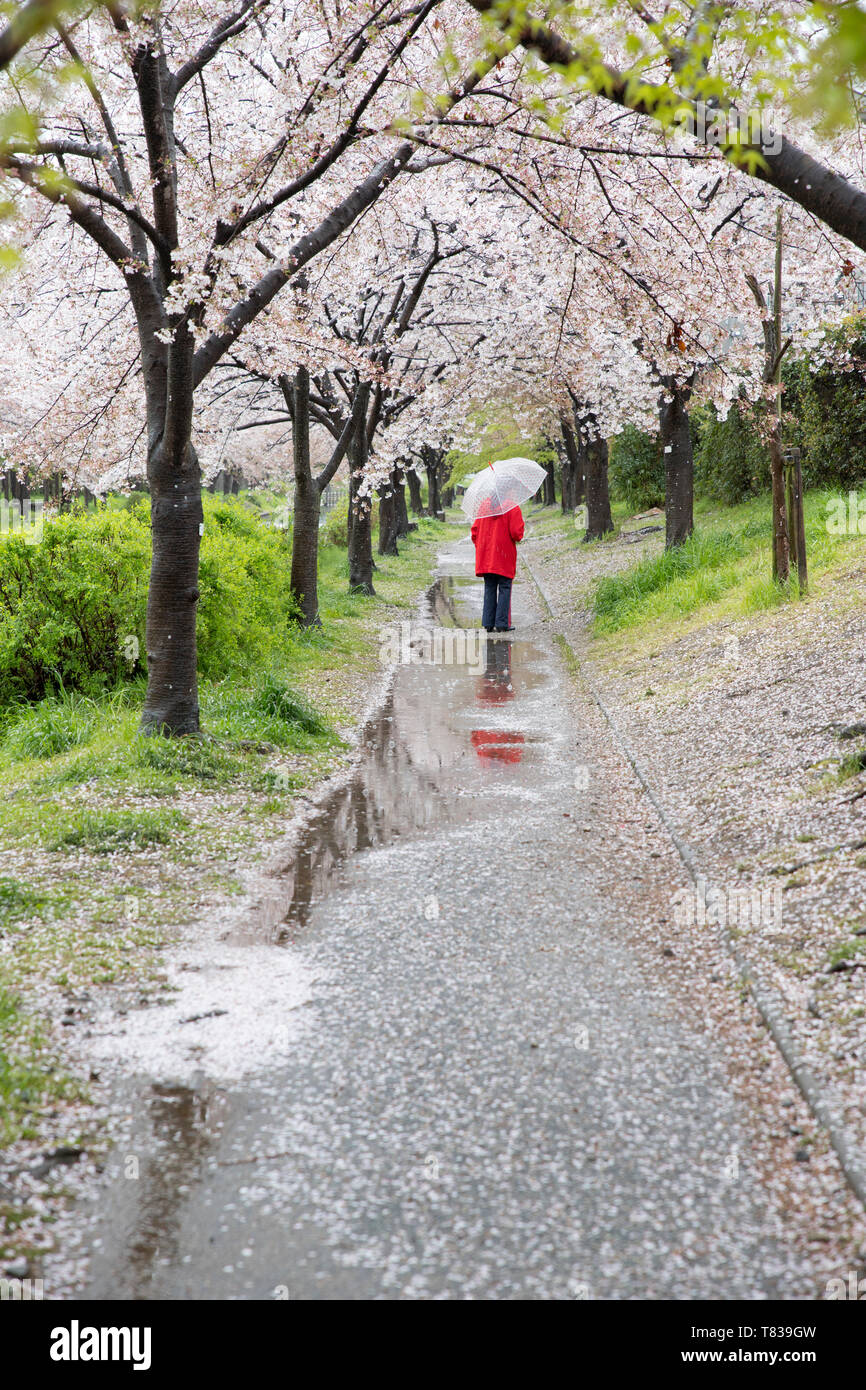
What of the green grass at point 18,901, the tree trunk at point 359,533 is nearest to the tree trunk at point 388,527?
the tree trunk at point 359,533

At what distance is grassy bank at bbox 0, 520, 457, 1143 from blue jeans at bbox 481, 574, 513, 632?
3.85 meters

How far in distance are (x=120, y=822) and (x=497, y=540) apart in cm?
891

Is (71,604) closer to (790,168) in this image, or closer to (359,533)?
(790,168)

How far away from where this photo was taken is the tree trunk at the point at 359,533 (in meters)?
18.1

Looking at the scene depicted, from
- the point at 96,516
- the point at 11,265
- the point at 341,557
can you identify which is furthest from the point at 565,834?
the point at 341,557

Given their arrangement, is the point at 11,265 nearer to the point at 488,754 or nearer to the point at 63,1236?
Answer: the point at 63,1236

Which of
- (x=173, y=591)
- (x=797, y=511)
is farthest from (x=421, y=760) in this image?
(x=797, y=511)

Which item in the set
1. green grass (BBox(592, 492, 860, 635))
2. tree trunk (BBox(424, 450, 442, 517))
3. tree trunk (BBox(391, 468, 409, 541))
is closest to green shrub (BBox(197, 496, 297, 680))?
green grass (BBox(592, 492, 860, 635))

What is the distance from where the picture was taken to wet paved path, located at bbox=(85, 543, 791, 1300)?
106 inches

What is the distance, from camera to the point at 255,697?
9352 mm

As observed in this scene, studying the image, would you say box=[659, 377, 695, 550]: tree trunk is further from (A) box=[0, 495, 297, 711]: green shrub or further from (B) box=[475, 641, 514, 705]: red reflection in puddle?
(A) box=[0, 495, 297, 711]: green shrub

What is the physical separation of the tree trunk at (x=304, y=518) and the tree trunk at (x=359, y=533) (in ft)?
13.1

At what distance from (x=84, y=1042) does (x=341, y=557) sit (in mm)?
23090

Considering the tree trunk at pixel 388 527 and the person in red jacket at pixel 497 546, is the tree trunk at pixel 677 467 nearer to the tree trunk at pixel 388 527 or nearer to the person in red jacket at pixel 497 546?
the person in red jacket at pixel 497 546
